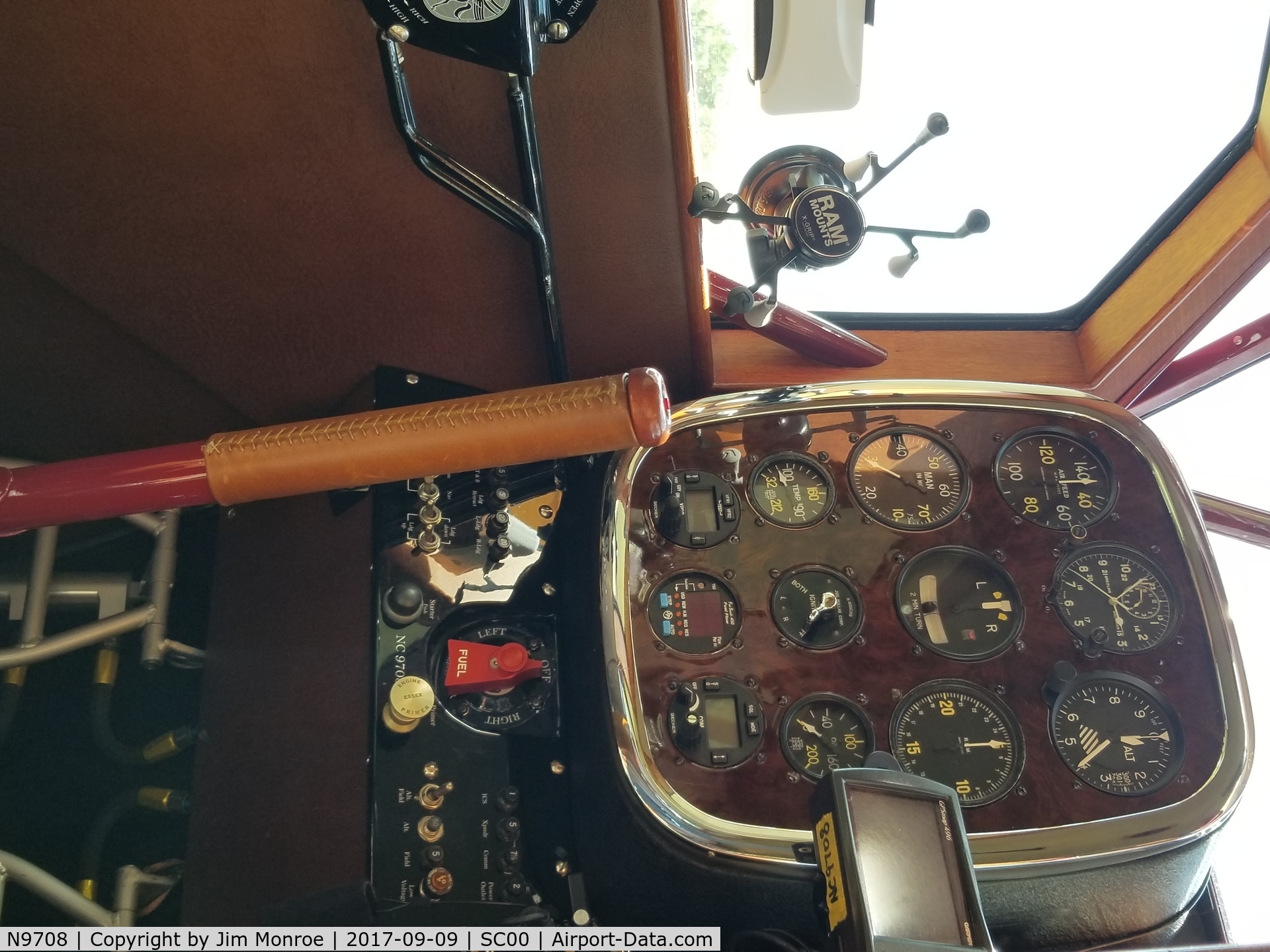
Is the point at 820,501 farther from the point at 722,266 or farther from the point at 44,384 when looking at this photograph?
the point at 44,384

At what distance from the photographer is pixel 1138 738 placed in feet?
5.11

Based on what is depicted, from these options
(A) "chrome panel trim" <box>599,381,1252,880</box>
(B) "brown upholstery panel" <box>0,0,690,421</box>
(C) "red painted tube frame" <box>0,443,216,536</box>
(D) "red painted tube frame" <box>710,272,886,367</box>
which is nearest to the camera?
(C) "red painted tube frame" <box>0,443,216,536</box>

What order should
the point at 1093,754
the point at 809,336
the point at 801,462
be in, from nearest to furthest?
the point at 1093,754
the point at 801,462
the point at 809,336

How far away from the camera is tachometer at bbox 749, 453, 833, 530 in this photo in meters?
1.71

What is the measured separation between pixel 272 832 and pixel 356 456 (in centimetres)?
70

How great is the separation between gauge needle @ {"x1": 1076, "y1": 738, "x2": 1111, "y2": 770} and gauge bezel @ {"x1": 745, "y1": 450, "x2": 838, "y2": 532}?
59 cm

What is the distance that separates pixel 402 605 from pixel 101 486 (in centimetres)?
52

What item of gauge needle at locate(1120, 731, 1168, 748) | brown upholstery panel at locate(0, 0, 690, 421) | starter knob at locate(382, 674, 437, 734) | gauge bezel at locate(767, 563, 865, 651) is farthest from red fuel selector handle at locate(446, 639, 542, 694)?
gauge needle at locate(1120, 731, 1168, 748)

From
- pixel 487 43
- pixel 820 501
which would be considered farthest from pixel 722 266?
pixel 487 43

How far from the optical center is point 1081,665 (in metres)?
1.61

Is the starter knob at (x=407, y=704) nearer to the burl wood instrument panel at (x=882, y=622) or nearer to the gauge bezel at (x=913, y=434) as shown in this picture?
the burl wood instrument panel at (x=882, y=622)

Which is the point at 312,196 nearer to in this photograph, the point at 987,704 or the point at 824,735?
the point at 824,735

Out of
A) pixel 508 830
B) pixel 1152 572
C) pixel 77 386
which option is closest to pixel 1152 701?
pixel 1152 572

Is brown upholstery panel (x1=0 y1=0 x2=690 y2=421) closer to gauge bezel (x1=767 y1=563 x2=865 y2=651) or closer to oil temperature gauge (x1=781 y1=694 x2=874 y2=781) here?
gauge bezel (x1=767 y1=563 x2=865 y2=651)
